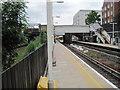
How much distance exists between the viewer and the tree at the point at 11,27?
6.93 metres

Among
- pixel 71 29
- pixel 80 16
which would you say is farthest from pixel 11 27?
pixel 80 16

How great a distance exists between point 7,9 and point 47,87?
3.82 meters

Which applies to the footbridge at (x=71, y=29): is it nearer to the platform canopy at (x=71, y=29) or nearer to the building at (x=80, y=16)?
the platform canopy at (x=71, y=29)

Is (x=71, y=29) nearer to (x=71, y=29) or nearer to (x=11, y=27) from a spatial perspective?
(x=71, y=29)

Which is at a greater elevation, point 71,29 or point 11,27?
point 71,29

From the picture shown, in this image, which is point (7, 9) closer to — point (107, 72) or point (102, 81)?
point (102, 81)

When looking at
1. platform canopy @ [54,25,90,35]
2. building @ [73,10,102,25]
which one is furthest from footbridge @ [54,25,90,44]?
building @ [73,10,102,25]

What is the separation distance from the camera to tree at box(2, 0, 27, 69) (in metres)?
6.93

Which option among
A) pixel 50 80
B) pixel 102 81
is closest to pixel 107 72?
pixel 102 81

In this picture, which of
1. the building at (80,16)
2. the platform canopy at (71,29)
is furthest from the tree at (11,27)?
the building at (80,16)

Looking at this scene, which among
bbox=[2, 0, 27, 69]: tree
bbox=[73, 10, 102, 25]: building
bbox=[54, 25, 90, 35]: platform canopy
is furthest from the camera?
bbox=[73, 10, 102, 25]: building

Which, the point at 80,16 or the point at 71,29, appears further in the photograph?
the point at 80,16

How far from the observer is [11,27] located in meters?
7.02

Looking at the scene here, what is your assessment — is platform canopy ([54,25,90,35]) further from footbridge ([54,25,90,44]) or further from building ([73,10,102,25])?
building ([73,10,102,25])
